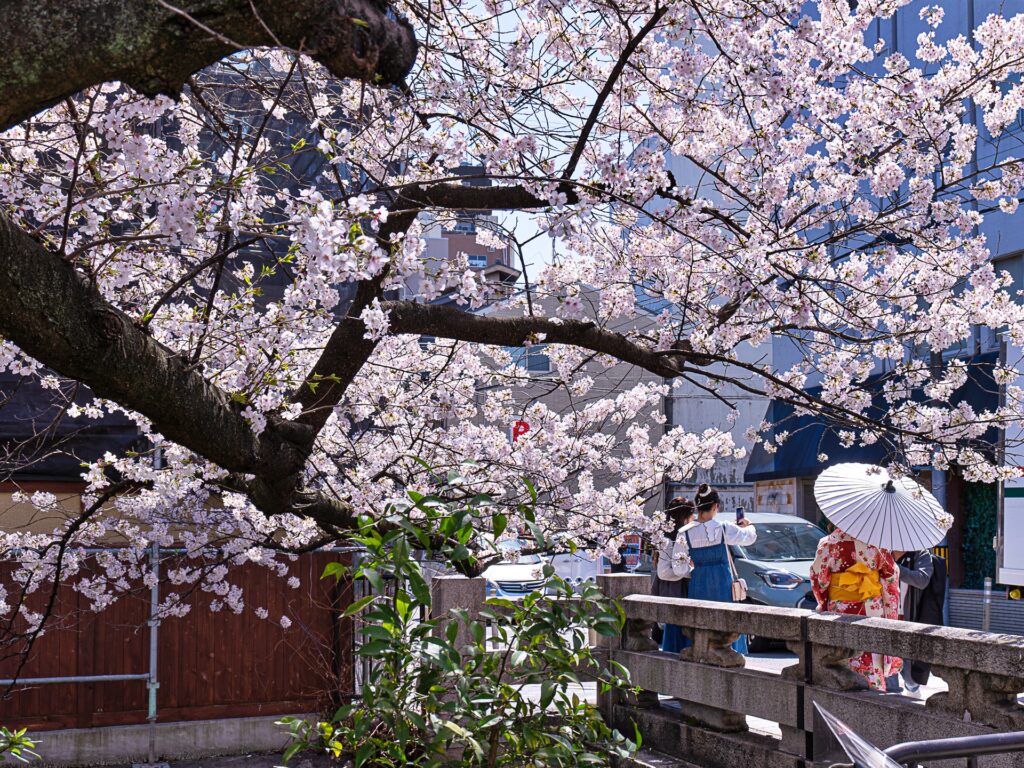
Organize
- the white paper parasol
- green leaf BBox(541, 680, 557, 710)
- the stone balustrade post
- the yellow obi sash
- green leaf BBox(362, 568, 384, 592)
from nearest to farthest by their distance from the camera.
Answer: green leaf BBox(362, 568, 384, 592), green leaf BBox(541, 680, 557, 710), the white paper parasol, the yellow obi sash, the stone balustrade post

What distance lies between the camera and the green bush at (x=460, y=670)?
11.9 ft

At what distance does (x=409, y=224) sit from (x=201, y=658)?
17.9 feet

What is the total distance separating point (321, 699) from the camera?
32.9 feet

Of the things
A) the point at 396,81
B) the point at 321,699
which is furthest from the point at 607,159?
the point at 321,699

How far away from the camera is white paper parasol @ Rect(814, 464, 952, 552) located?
27.2 ft

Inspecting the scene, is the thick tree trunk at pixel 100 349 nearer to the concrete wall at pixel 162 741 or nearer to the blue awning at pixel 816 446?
the concrete wall at pixel 162 741

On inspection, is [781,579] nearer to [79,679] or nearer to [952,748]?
[79,679]

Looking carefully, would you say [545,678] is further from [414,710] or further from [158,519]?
[158,519]

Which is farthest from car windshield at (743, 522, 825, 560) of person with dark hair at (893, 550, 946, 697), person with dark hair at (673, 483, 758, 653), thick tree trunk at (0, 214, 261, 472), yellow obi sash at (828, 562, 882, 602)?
thick tree trunk at (0, 214, 261, 472)

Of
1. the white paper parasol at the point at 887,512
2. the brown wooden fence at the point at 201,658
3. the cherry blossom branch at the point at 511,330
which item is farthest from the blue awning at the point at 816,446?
the cherry blossom branch at the point at 511,330

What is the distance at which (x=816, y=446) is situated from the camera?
898 inches

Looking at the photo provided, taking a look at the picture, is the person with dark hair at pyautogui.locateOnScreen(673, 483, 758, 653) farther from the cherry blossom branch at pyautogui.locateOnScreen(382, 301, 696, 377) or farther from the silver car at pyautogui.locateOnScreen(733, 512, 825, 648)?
the silver car at pyautogui.locateOnScreen(733, 512, 825, 648)

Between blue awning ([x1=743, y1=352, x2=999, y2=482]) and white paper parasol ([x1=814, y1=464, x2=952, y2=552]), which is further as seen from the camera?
blue awning ([x1=743, y1=352, x2=999, y2=482])

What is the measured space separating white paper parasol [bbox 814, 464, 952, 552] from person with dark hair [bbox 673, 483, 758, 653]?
107cm
